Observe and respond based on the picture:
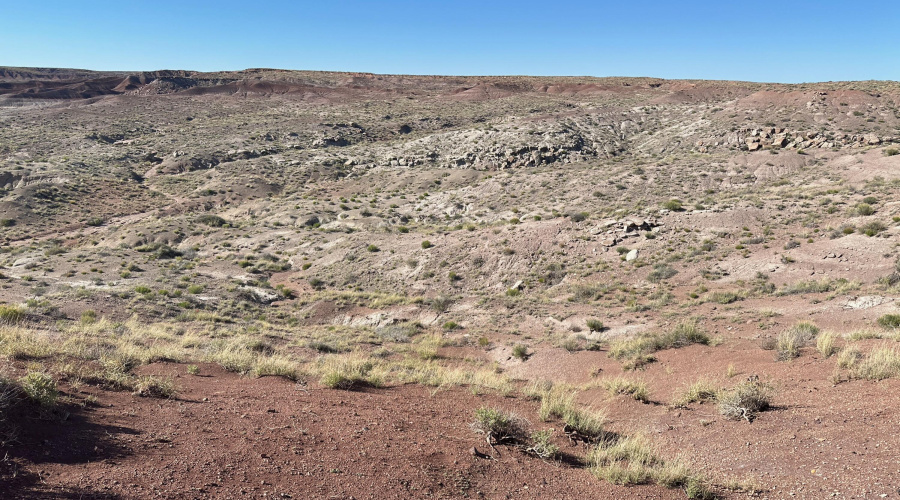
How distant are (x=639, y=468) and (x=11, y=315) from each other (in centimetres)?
1788

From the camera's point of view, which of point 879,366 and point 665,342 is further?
point 665,342

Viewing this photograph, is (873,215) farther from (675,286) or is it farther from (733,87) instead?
(733,87)

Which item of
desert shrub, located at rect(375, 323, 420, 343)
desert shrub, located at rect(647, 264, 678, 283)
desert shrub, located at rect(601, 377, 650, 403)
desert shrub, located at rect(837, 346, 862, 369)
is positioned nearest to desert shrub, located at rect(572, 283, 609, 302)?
desert shrub, located at rect(647, 264, 678, 283)

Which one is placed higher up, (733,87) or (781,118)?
(733,87)

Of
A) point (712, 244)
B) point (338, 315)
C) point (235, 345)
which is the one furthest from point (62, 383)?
point (712, 244)

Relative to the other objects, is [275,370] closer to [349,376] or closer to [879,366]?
[349,376]

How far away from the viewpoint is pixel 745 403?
7938 mm

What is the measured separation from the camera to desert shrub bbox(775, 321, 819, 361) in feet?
33.8

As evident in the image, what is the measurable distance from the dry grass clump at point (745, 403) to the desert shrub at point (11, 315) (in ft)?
60.2

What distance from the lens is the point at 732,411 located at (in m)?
7.95

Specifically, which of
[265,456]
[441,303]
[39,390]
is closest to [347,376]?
[265,456]

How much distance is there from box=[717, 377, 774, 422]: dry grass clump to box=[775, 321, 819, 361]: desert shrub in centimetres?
272

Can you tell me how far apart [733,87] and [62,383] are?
85060 millimetres

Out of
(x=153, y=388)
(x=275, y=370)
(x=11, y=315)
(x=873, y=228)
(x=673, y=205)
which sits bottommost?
(x=11, y=315)
